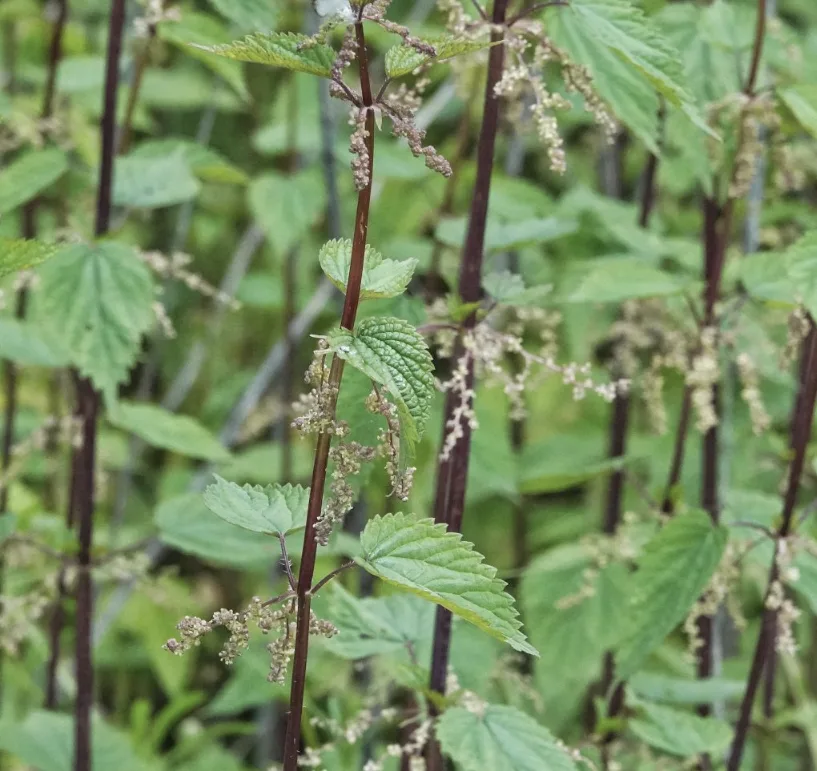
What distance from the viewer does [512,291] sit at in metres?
1.27

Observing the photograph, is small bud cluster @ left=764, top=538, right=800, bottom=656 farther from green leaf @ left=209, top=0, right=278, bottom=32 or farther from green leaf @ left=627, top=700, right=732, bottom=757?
green leaf @ left=209, top=0, right=278, bottom=32

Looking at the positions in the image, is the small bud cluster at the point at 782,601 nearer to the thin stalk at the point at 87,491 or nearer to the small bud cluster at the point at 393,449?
the small bud cluster at the point at 393,449

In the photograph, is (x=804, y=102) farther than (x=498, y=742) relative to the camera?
Yes

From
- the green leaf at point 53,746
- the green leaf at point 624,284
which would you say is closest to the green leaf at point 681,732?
the green leaf at point 624,284

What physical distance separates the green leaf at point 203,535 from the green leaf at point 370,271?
73 cm

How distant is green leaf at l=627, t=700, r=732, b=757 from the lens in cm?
140

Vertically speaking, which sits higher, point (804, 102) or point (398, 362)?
point (804, 102)

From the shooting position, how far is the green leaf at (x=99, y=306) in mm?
1459

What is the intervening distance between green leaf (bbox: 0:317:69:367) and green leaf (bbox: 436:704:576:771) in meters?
0.93

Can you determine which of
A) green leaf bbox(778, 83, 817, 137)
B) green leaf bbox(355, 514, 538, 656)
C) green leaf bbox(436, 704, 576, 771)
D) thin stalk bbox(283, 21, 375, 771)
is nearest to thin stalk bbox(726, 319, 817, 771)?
green leaf bbox(778, 83, 817, 137)

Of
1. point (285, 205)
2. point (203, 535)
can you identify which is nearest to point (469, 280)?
point (203, 535)

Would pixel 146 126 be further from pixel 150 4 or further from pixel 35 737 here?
pixel 35 737

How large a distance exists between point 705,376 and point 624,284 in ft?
0.60

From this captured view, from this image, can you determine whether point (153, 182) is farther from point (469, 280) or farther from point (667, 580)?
point (667, 580)
